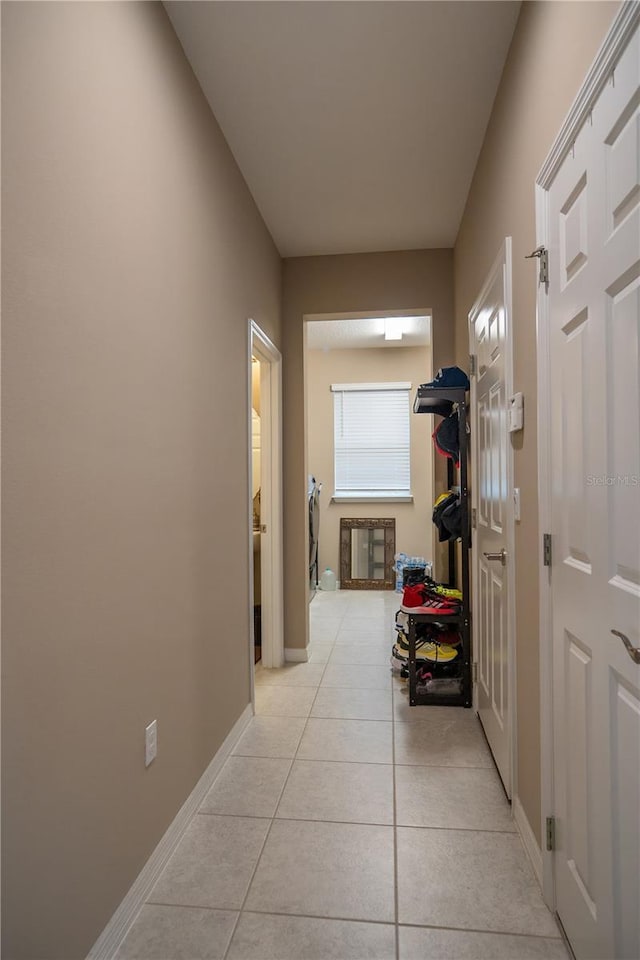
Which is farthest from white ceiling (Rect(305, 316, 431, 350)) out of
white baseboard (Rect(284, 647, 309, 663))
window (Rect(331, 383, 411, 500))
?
white baseboard (Rect(284, 647, 309, 663))

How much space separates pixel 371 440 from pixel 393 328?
1389mm

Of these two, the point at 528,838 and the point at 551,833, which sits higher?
the point at 551,833

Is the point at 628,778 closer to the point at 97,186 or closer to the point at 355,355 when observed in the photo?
the point at 97,186

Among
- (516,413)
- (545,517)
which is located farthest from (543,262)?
(545,517)

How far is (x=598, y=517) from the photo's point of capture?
118 cm

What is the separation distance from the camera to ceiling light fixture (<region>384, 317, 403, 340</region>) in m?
5.17

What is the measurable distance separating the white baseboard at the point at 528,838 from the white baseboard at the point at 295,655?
195cm

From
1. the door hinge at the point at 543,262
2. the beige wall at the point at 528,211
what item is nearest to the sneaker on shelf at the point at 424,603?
the beige wall at the point at 528,211

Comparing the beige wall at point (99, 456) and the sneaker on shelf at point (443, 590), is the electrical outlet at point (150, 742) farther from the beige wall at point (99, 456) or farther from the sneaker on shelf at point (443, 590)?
the sneaker on shelf at point (443, 590)

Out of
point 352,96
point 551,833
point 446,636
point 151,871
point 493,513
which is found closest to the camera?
point 551,833

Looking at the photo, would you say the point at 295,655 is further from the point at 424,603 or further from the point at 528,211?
the point at 528,211

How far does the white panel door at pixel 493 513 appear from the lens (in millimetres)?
2041

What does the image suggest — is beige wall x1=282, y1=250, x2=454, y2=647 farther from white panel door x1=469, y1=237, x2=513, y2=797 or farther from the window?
the window

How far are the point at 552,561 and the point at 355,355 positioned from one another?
16.8 feet
